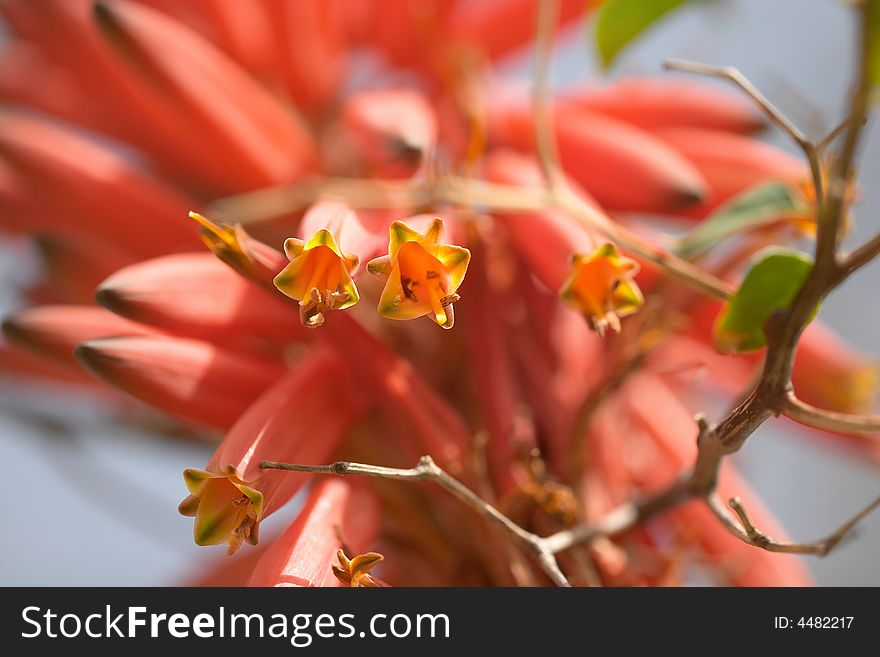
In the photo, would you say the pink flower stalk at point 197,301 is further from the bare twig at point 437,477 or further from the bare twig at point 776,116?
the bare twig at point 776,116

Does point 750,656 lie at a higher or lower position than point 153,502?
lower

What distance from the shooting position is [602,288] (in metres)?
0.85

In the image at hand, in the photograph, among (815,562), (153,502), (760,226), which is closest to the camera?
(760,226)

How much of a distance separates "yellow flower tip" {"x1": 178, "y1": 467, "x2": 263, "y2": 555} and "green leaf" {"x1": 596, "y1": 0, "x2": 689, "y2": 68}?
1.77 feet

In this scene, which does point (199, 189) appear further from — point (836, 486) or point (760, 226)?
point (836, 486)

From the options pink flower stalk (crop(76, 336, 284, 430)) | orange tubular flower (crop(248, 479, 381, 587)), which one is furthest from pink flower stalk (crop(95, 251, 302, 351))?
orange tubular flower (crop(248, 479, 381, 587))

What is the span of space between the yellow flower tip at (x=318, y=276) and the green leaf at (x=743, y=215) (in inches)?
13.0

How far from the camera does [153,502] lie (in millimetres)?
1518

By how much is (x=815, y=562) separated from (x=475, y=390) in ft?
5.20

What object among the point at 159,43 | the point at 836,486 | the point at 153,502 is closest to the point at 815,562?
the point at 836,486

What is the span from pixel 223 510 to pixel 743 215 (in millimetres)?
490

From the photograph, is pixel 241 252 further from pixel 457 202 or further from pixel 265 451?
pixel 457 202

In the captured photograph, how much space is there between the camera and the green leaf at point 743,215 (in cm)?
92

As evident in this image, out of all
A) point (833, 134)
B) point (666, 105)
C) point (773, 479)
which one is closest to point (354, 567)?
point (833, 134)
